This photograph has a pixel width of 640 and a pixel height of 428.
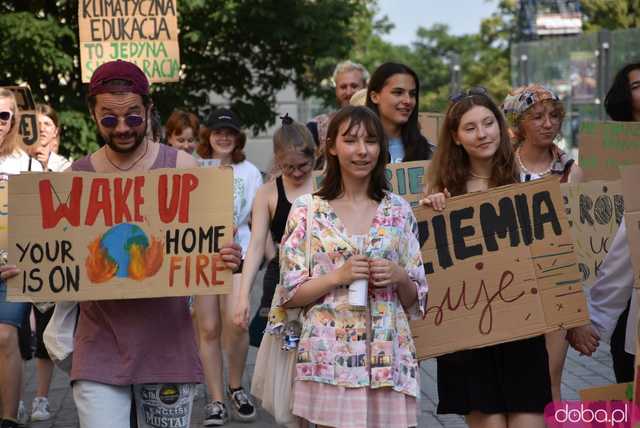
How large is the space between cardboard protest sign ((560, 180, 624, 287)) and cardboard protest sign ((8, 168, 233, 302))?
2339mm

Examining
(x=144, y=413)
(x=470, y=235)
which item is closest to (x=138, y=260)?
(x=144, y=413)

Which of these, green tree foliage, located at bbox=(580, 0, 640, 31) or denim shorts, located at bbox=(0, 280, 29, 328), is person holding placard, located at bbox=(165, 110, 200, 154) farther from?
green tree foliage, located at bbox=(580, 0, 640, 31)

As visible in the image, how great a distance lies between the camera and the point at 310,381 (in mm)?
4789

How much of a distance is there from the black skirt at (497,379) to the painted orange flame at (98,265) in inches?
57.0

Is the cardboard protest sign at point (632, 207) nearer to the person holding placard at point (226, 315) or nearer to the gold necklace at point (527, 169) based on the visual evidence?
the gold necklace at point (527, 169)

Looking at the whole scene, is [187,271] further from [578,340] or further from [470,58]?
[470,58]

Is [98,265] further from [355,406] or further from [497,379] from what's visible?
[497,379]

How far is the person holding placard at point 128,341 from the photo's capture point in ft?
15.3

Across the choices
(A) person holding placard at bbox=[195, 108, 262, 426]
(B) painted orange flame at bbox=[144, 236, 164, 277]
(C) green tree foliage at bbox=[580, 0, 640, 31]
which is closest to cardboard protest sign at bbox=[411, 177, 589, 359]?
(B) painted orange flame at bbox=[144, 236, 164, 277]

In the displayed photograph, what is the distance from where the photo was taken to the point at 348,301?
471 cm

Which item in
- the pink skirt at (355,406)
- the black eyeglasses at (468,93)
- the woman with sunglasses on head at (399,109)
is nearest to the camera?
the pink skirt at (355,406)

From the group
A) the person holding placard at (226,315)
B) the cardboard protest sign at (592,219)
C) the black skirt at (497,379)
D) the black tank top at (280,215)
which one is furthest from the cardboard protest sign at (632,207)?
the person holding placard at (226,315)

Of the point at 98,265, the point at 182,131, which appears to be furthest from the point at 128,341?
the point at 182,131

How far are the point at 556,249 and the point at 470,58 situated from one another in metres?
129
